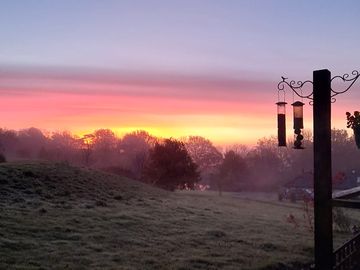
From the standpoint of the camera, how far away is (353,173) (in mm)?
68250

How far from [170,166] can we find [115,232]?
2939 centimetres

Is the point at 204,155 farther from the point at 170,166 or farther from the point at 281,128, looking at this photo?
the point at 281,128

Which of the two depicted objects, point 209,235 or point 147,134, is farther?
point 147,134

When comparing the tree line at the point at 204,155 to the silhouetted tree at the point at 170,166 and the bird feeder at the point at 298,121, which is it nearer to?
the silhouetted tree at the point at 170,166

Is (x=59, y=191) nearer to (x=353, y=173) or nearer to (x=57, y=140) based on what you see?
(x=353, y=173)

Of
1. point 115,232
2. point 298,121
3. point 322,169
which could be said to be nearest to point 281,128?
point 298,121

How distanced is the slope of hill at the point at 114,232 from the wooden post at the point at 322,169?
504 cm

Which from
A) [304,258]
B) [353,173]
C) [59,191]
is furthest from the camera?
[353,173]

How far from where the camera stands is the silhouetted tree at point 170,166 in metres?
43.5

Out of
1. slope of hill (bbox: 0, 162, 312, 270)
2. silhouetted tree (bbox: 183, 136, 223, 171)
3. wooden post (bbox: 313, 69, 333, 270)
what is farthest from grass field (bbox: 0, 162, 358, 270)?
silhouetted tree (bbox: 183, 136, 223, 171)

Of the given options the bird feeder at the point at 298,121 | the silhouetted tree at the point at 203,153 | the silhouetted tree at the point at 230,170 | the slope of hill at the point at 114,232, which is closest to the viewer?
the bird feeder at the point at 298,121

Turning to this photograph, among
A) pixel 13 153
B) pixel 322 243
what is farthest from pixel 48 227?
pixel 13 153

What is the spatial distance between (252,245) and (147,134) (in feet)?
248

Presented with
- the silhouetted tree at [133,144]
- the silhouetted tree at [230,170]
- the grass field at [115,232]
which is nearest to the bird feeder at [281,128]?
the grass field at [115,232]
